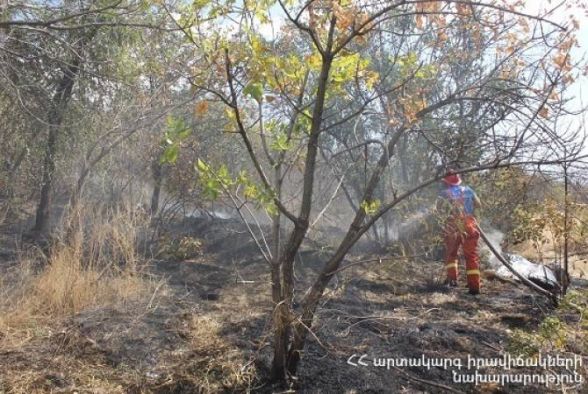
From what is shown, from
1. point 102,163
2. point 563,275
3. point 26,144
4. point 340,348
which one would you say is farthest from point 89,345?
point 102,163

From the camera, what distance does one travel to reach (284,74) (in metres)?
2.40

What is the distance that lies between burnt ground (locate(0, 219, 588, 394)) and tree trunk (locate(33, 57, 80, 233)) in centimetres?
376

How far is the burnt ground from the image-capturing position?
2633 millimetres

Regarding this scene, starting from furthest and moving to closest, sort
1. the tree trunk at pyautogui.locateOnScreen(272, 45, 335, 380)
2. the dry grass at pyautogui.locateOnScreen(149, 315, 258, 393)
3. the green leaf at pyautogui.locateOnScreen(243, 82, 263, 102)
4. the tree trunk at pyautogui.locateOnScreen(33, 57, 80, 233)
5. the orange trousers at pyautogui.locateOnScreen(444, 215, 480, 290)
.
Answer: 1. the tree trunk at pyautogui.locateOnScreen(33, 57, 80, 233)
2. the orange trousers at pyautogui.locateOnScreen(444, 215, 480, 290)
3. the dry grass at pyautogui.locateOnScreen(149, 315, 258, 393)
4. the tree trunk at pyautogui.locateOnScreen(272, 45, 335, 380)
5. the green leaf at pyautogui.locateOnScreen(243, 82, 263, 102)

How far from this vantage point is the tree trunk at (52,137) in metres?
6.95

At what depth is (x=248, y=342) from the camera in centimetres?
316

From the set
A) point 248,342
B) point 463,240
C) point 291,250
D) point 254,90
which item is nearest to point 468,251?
point 463,240

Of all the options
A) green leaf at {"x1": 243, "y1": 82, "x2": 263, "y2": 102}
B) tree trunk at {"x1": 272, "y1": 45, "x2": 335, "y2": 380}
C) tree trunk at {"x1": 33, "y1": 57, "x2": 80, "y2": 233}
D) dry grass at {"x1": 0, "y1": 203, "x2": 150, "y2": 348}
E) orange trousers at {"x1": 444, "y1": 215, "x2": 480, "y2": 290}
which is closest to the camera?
green leaf at {"x1": 243, "y1": 82, "x2": 263, "y2": 102}

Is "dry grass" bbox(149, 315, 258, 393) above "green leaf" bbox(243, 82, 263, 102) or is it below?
below

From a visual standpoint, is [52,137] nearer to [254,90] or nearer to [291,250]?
[291,250]

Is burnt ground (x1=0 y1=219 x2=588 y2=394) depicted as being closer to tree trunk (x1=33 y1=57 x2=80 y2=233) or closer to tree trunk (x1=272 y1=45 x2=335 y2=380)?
tree trunk (x1=272 y1=45 x2=335 y2=380)

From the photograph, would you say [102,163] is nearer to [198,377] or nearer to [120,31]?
[120,31]

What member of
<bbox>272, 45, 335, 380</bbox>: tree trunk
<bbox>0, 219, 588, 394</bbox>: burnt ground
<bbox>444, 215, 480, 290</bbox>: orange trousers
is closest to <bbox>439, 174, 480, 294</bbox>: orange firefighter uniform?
<bbox>444, 215, 480, 290</bbox>: orange trousers

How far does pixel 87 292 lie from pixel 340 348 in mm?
2230
